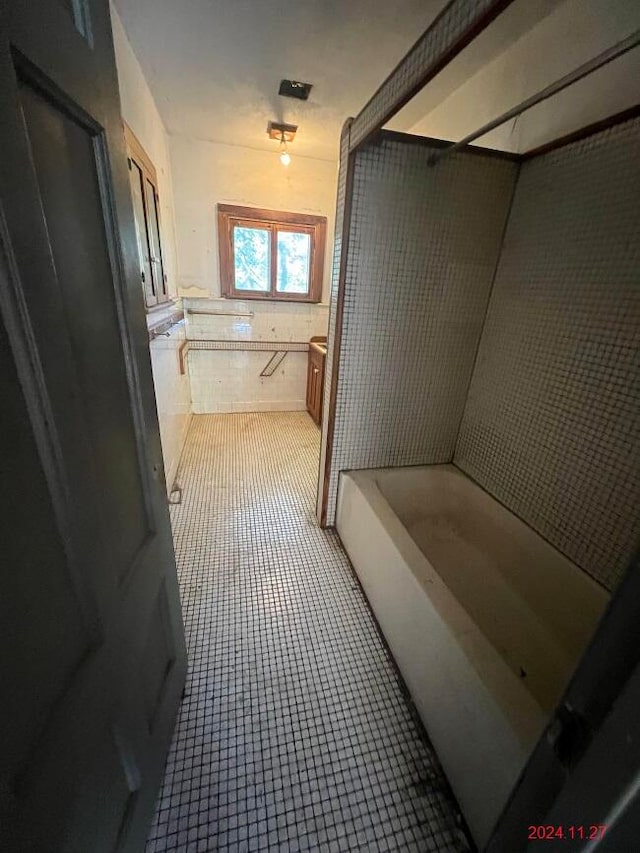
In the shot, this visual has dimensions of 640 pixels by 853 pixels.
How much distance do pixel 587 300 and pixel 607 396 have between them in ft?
1.35

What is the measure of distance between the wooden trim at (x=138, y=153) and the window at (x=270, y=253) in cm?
92

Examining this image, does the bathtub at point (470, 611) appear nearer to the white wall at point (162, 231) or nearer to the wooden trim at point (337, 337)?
the wooden trim at point (337, 337)

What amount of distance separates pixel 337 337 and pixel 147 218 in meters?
1.54

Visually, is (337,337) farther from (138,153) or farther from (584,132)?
(138,153)

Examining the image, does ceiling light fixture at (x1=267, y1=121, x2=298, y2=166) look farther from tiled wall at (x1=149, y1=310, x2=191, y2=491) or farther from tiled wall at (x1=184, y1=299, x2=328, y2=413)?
tiled wall at (x1=149, y1=310, x2=191, y2=491)

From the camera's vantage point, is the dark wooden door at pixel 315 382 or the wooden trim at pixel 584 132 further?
the dark wooden door at pixel 315 382

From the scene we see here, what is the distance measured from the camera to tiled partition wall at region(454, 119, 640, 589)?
121 centimetres

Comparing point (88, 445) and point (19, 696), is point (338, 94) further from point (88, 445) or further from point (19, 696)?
point (19, 696)

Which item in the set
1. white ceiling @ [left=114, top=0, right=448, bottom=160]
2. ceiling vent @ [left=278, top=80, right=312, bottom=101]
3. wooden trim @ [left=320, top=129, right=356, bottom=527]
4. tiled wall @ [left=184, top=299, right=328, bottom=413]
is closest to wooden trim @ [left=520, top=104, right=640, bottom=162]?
white ceiling @ [left=114, top=0, right=448, bottom=160]

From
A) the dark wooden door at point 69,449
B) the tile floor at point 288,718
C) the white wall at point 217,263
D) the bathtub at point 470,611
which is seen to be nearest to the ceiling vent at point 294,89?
the white wall at point 217,263

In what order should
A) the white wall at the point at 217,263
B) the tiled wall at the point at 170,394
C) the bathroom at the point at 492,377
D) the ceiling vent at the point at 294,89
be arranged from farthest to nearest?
the white wall at the point at 217,263, the tiled wall at the point at 170,394, the ceiling vent at the point at 294,89, the bathroom at the point at 492,377

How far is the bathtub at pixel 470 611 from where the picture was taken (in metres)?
0.88

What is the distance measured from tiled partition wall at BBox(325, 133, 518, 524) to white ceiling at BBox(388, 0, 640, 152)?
0.77 ft

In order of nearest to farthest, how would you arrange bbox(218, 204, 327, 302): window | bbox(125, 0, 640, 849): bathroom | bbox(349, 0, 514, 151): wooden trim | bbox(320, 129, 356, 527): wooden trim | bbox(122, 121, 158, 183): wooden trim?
bbox(349, 0, 514, 151): wooden trim → bbox(125, 0, 640, 849): bathroom → bbox(320, 129, 356, 527): wooden trim → bbox(122, 121, 158, 183): wooden trim → bbox(218, 204, 327, 302): window
